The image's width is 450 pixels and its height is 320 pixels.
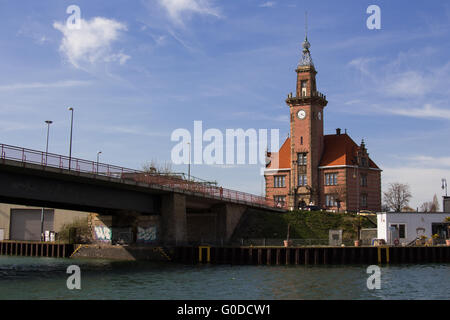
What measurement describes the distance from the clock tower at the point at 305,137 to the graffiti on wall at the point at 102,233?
4324cm

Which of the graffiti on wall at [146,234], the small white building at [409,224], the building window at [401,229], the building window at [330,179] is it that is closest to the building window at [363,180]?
the building window at [330,179]

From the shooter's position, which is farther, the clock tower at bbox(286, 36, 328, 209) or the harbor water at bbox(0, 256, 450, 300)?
the clock tower at bbox(286, 36, 328, 209)

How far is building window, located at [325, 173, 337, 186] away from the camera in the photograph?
106181 millimetres

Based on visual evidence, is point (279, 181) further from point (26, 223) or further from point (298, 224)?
point (26, 223)

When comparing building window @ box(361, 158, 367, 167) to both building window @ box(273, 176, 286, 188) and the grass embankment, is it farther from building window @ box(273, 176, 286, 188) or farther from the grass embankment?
the grass embankment

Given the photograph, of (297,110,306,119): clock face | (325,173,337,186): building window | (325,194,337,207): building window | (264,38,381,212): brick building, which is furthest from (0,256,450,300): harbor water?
(297,110,306,119): clock face

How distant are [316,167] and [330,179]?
3723 mm

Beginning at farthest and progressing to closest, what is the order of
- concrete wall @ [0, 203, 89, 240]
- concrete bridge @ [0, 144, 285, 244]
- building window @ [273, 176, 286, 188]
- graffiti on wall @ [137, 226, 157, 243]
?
building window @ [273, 176, 286, 188]
concrete wall @ [0, 203, 89, 240]
graffiti on wall @ [137, 226, 157, 243]
concrete bridge @ [0, 144, 285, 244]

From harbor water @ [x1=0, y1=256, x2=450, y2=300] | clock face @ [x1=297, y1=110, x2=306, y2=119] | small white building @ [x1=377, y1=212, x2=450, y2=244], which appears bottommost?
harbor water @ [x1=0, y1=256, x2=450, y2=300]

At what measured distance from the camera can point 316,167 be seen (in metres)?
108

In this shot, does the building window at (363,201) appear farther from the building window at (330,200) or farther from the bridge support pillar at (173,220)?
the bridge support pillar at (173,220)

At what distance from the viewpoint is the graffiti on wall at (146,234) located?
6894cm
